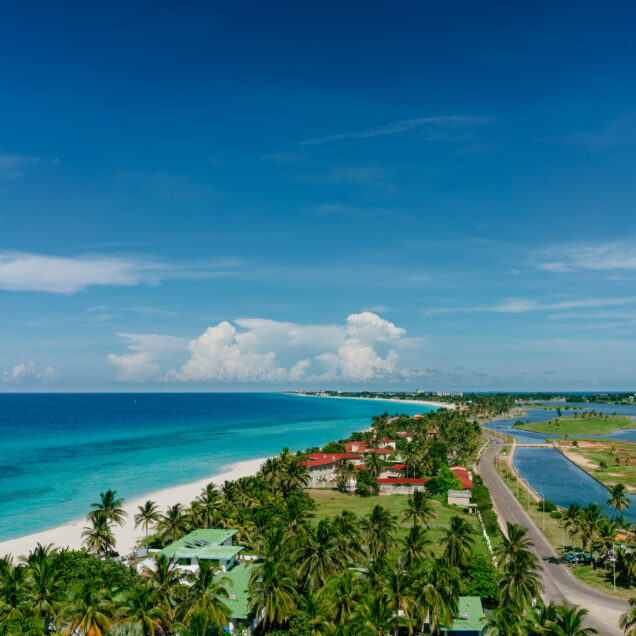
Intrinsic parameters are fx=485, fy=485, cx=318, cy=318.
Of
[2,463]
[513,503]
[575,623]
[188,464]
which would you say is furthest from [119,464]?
[575,623]

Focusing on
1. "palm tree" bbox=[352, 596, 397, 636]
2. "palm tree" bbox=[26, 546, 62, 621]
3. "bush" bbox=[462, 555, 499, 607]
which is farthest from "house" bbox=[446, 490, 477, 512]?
"palm tree" bbox=[26, 546, 62, 621]

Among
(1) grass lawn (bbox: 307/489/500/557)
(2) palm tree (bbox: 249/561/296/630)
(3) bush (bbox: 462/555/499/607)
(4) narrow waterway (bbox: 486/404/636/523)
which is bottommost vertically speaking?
(4) narrow waterway (bbox: 486/404/636/523)

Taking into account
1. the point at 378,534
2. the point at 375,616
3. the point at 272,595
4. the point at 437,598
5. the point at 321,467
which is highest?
the point at 375,616

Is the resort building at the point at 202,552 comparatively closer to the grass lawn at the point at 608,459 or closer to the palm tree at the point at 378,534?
the palm tree at the point at 378,534

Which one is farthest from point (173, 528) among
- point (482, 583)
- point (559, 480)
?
point (559, 480)

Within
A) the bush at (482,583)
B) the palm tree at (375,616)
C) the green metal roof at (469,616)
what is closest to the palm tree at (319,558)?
the palm tree at (375,616)

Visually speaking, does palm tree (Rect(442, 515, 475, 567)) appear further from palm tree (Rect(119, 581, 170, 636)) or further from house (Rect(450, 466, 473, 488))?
house (Rect(450, 466, 473, 488))

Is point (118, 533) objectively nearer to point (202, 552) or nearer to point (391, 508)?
point (202, 552)
